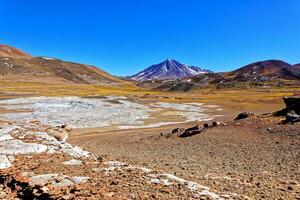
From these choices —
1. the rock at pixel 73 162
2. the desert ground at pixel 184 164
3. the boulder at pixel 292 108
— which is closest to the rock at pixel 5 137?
the desert ground at pixel 184 164

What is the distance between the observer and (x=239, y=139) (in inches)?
1155

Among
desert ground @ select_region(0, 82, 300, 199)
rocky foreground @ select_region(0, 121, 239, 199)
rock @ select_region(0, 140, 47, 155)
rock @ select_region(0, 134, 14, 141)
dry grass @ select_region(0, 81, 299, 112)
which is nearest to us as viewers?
rocky foreground @ select_region(0, 121, 239, 199)

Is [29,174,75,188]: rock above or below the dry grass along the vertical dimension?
below

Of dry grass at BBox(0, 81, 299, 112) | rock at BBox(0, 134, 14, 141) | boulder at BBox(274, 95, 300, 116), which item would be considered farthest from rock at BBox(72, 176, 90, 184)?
dry grass at BBox(0, 81, 299, 112)

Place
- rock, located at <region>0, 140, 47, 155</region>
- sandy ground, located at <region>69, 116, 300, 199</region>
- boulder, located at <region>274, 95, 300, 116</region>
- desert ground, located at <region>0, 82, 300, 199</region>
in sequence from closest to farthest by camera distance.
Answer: desert ground, located at <region>0, 82, 300, 199</region>, sandy ground, located at <region>69, 116, 300, 199</region>, rock, located at <region>0, 140, 47, 155</region>, boulder, located at <region>274, 95, 300, 116</region>

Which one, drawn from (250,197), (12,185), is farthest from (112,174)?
(250,197)

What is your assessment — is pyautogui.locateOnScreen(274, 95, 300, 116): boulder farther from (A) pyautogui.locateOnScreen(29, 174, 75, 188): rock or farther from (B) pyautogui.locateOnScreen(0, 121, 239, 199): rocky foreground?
(A) pyautogui.locateOnScreen(29, 174, 75, 188): rock

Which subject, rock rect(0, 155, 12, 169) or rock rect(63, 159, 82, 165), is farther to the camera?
rock rect(63, 159, 82, 165)

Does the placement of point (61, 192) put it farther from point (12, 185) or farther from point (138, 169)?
point (138, 169)

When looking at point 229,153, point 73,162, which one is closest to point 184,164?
point 229,153

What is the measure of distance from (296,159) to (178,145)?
994 cm

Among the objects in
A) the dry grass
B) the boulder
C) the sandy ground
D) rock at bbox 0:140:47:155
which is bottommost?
the sandy ground

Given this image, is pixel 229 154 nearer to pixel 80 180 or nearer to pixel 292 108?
pixel 80 180

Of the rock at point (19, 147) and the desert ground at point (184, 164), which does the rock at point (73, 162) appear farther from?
the rock at point (19, 147)
